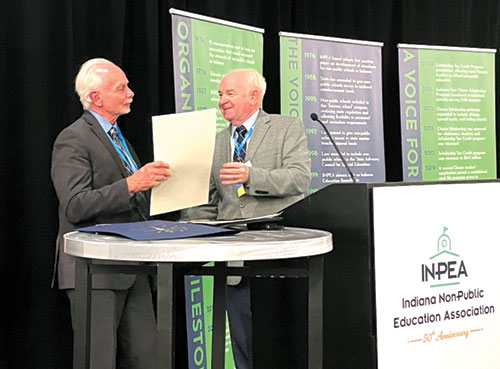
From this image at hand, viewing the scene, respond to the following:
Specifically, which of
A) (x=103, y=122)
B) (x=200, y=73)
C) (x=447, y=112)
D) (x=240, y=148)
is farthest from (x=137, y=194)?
(x=447, y=112)

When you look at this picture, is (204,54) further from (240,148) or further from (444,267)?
(444,267)

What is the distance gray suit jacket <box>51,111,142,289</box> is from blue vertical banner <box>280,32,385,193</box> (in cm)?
191

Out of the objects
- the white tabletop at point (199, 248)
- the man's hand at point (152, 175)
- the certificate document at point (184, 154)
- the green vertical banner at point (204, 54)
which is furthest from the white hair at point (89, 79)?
the white tabletop at point (199, 248)

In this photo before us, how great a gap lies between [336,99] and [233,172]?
229 centimetres

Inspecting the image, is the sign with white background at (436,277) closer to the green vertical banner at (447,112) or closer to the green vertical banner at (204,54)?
the green vertical banner at (204,54)

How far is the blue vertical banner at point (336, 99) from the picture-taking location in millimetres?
4477

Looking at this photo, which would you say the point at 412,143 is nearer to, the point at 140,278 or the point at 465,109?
the point at 465,109

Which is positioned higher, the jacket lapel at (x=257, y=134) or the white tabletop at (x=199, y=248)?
the jacket lapel at (x=257, y=134)

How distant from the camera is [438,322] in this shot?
2246 mm

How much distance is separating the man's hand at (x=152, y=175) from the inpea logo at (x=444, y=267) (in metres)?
0.85

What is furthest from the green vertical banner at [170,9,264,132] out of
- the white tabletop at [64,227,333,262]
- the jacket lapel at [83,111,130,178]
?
the white tabletop at [64,227,333,262]

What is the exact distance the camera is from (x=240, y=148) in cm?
321

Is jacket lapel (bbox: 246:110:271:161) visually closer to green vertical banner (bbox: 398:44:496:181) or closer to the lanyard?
the lanyard

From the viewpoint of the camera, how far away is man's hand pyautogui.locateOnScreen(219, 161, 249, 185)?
2500 millimetres
